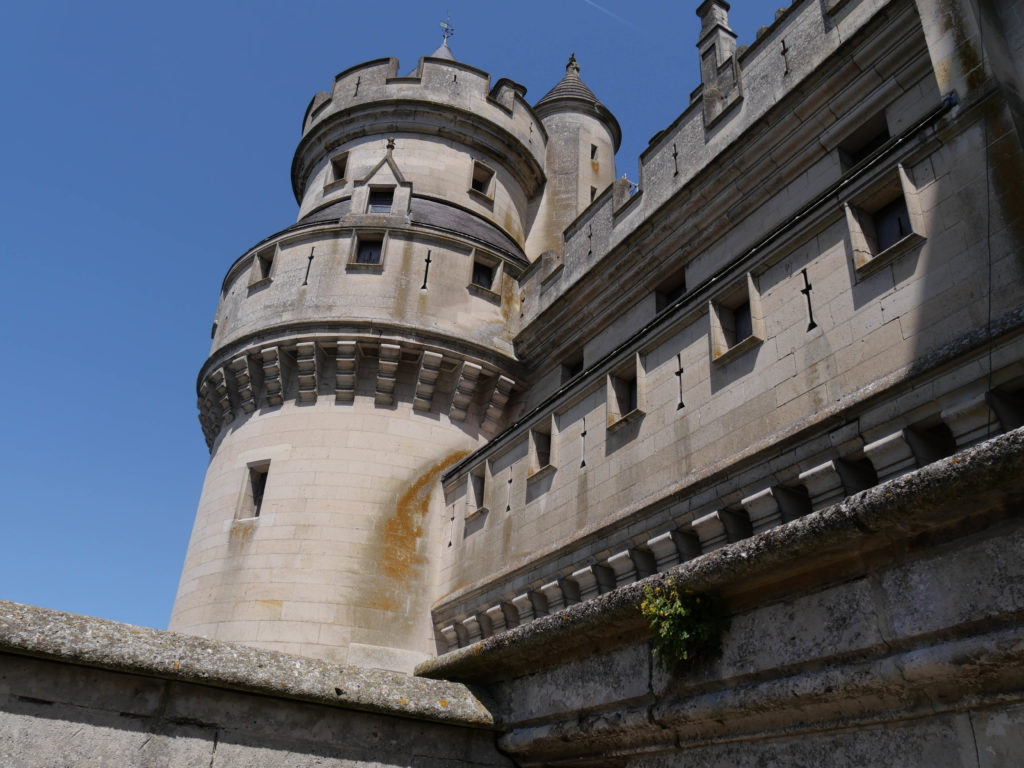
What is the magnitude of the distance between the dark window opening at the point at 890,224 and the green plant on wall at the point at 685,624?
3.06 meters

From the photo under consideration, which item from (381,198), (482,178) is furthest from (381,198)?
(482,178)

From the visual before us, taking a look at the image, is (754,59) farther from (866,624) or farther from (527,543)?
(866,624)

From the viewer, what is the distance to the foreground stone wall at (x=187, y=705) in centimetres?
462

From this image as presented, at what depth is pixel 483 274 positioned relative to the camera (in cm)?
1439

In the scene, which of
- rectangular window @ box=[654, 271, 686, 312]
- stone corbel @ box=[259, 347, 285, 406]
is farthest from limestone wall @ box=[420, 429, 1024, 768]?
stone corbel @ box=[259, 347, 285, 406]

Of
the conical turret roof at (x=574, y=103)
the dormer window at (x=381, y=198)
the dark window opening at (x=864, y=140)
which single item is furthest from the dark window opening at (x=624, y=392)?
the conical turret roof at (x=574, y=103)

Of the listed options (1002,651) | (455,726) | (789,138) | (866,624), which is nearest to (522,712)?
(455,726)

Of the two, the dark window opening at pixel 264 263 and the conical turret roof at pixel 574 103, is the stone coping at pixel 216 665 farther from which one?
the conical turret roof at pixel 574 103

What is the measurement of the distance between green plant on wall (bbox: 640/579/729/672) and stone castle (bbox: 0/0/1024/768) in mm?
79

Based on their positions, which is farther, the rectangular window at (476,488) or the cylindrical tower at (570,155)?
the cylindrical tower at (570,155)

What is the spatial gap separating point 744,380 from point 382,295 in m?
7.32

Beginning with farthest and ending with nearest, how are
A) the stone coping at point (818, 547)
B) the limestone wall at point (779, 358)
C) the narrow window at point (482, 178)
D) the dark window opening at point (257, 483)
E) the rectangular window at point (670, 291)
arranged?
the narrow window at point (482, 178) → the dark window opening at point (257, 483) → the rectangular window at point (670, 291) → the limestone wall at point (779, 358) → the stone coping at point (818, 547)

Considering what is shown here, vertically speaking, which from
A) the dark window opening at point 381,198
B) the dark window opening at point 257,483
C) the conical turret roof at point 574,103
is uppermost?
the conical turret roof at point 574,103

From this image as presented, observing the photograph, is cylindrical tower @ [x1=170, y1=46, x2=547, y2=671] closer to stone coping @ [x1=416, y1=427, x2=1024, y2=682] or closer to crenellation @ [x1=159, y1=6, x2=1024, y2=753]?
crenellation @ [x1=159, y1=6, x2=1024, y2=753]
